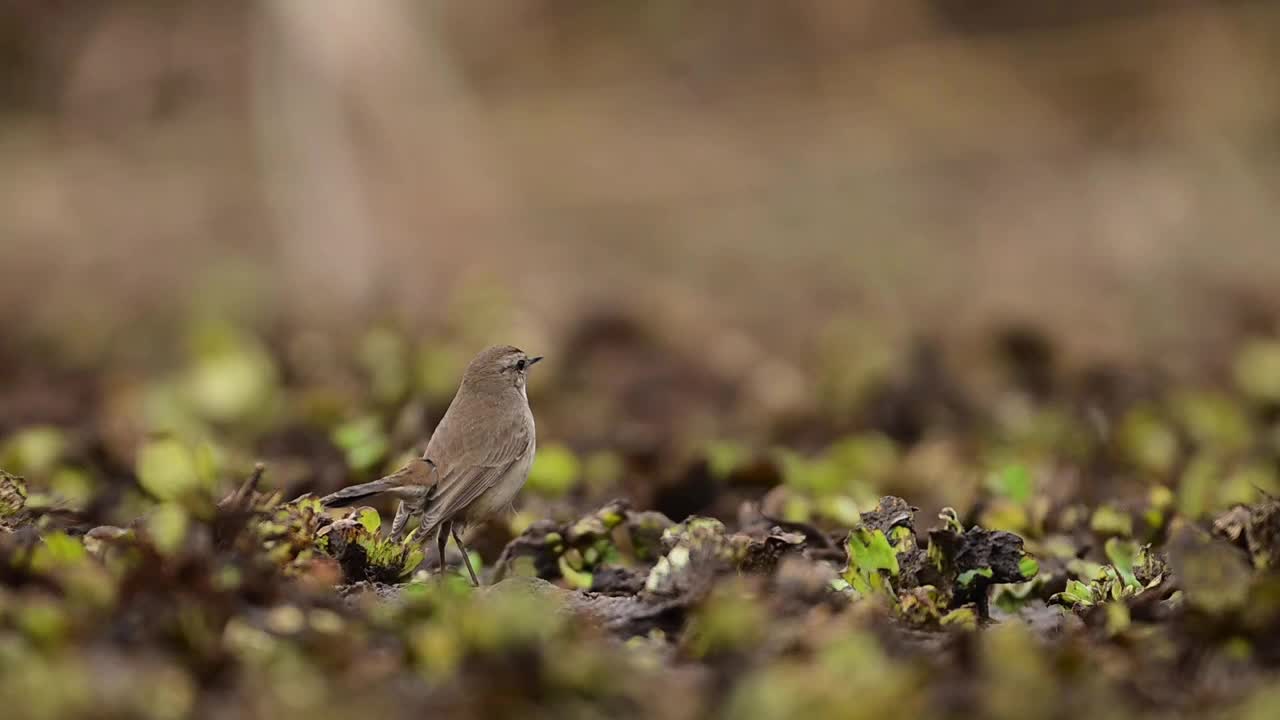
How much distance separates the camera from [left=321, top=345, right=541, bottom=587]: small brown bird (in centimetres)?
520

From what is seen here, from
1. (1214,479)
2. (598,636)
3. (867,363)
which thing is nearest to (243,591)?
(598,636)

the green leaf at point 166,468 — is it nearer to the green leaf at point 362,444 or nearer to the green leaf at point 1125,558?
the green leaf at point 362,444

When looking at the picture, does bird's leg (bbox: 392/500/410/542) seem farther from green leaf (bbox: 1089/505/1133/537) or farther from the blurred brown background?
the blurred brown background

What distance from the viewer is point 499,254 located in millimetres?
15000

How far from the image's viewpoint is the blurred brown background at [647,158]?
532 inches

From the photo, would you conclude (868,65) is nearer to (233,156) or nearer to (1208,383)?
(233,156)

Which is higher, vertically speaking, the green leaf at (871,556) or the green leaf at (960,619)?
the green leaf at (871,556)

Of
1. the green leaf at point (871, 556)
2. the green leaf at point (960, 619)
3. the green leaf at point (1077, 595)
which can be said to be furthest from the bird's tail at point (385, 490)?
the green leaf at point (1077, 595)

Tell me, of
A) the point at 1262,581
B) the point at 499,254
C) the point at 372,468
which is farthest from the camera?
the point at 499,254

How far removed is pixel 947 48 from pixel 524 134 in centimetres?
411

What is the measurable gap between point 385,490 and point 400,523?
167mm

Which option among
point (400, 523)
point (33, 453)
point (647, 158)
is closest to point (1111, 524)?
point (400, 523)

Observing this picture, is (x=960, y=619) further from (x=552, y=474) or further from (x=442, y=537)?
(x=552, y=474)

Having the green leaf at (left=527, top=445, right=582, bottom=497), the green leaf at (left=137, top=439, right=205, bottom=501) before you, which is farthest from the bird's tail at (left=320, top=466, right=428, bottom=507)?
the green leaf at (left=527, top=445, right=582, bottom=497)
